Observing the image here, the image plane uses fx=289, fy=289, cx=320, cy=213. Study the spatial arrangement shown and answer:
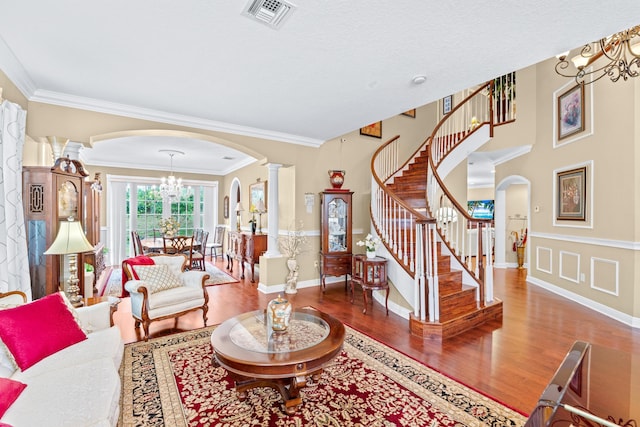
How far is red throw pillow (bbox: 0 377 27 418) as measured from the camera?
1306mm

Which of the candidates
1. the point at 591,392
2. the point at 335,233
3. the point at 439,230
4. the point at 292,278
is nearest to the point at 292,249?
the point at 292,278

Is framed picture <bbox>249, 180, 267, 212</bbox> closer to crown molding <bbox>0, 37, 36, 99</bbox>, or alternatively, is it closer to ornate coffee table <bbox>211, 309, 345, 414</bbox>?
crown molding <bbox>0, 37, 36, 99</bbox>

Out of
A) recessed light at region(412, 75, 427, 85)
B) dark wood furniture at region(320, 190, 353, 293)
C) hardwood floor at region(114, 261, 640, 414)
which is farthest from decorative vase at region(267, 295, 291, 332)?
dark wood furniture at region(320, 190, 353, 293)

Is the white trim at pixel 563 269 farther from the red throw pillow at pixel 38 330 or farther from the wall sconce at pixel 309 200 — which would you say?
the red throw pillow at pixel 38 330

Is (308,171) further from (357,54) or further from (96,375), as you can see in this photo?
(96,375)

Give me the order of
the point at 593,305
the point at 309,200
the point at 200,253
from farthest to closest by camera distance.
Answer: the point at 200,253
the point at 309,200
the point at 593,305

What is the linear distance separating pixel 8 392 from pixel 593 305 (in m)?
6.00

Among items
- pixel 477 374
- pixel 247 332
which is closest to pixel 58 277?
pixel 247 332

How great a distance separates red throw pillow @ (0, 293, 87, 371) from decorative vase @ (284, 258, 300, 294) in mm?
3017

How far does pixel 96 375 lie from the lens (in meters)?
1.66

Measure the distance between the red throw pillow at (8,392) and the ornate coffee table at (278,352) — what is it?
949 mm

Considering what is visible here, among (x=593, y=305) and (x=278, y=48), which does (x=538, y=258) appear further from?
(x=278, y=48)

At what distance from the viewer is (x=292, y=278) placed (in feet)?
16.0

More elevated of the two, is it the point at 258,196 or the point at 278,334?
the point at 258,196
